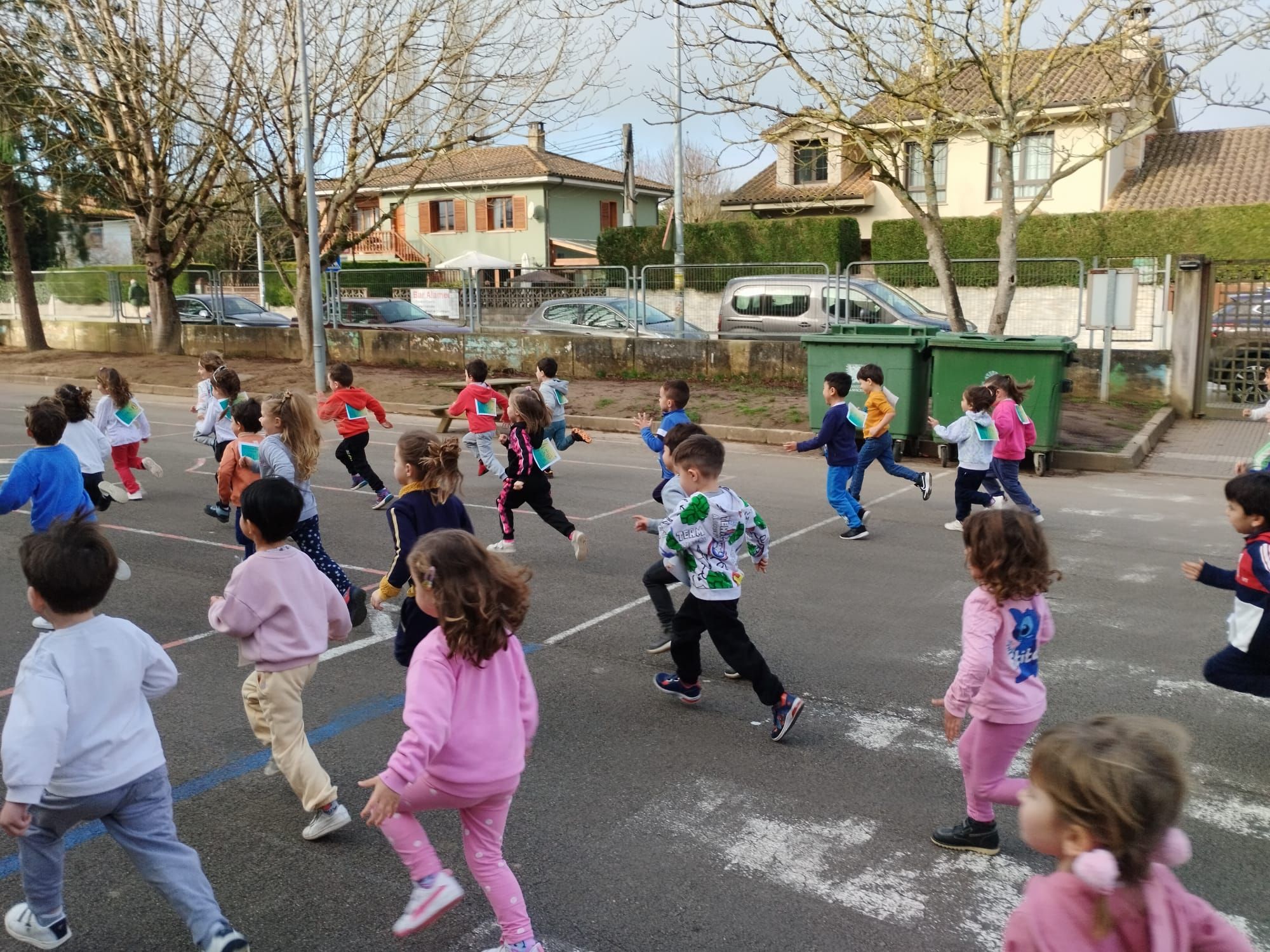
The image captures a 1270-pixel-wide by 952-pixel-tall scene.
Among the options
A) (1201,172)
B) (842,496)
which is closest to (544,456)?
(842,496)

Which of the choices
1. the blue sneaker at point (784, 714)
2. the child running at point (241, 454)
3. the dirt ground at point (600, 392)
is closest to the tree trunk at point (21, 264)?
the dirt ground at point (600, 392)

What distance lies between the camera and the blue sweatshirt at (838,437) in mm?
9125

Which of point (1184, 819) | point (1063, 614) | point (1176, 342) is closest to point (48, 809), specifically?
point (1184, 819)

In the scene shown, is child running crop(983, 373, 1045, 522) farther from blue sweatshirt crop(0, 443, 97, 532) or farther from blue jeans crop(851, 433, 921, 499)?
blue sweatshirt crop(0, 443, 97, 532)

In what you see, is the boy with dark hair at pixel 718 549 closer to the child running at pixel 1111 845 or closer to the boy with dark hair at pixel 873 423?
the child running at pixel 1111 845

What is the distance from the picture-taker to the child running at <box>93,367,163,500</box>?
9.96 m

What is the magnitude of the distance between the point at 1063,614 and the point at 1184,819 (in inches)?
117

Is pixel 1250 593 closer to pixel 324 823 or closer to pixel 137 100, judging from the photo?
pixel 324 823

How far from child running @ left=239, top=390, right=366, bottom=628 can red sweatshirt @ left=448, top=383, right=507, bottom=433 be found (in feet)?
13.4

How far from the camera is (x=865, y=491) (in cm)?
1161

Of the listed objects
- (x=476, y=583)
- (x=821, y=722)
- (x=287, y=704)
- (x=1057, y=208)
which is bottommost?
(x=821, y=722)

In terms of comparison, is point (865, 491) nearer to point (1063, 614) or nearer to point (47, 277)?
point (1063, 614)

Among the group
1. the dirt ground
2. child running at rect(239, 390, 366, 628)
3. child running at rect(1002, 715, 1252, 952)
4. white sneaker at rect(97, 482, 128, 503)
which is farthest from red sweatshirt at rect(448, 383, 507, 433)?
child running at rect(1002, 715, 1252, 952)

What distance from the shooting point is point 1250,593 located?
4.69 metres
